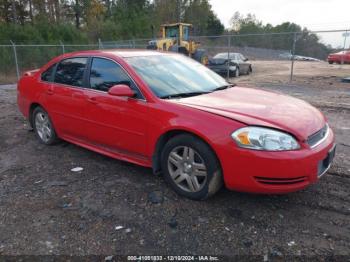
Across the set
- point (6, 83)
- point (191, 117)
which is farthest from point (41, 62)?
point (191, 117)

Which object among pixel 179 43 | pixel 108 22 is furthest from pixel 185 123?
pixel 108 22

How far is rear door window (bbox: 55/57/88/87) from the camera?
454 cm

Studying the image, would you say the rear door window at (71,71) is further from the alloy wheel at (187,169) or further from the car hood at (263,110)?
the alloy wheel at (187,169)

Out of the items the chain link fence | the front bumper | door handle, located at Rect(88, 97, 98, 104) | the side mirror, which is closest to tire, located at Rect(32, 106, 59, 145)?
door handle, located at Rect(88, 97, 98, 104)

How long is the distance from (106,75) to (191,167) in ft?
5.64

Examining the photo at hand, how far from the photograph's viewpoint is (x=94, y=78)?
4312 mm

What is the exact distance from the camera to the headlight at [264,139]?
A: 9.59ft

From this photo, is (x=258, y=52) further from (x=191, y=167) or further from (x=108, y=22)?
(x=191, y=167)

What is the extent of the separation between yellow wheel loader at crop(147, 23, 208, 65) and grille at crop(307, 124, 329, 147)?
1670 cm

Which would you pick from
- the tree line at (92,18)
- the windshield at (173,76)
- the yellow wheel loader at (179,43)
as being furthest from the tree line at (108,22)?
the windshield at (173,76)

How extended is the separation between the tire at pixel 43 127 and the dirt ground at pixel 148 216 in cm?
78

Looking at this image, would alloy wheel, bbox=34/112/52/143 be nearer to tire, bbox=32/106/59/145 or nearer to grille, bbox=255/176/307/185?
tire, bbox=32/106/59/145

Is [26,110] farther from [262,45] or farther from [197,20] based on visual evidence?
[197,20]

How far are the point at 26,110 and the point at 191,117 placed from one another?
3702 mm
